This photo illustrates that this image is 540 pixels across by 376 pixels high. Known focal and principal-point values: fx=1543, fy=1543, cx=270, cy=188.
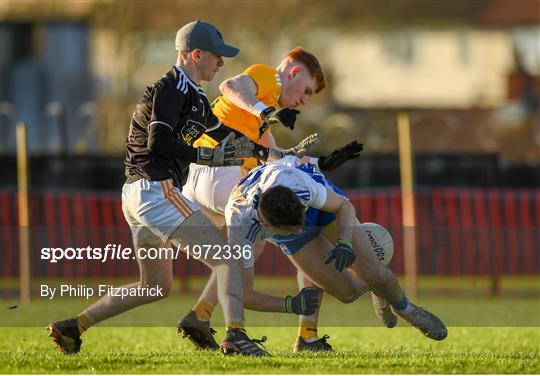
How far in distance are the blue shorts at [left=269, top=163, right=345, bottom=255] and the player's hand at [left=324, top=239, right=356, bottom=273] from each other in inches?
22.0

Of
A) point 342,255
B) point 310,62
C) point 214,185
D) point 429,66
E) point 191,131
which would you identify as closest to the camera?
point 342,255

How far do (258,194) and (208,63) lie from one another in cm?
91

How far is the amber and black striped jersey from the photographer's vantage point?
9.66m

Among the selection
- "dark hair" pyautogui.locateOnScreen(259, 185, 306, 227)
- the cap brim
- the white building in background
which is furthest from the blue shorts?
the white building in background

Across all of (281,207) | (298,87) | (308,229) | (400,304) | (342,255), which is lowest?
(400,304)

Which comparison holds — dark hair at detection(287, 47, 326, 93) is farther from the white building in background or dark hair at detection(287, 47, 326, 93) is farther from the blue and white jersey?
the white building in background

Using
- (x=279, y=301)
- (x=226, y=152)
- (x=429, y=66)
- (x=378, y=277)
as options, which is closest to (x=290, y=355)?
(x=279, y=301)

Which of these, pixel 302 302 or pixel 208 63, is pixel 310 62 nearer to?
pixel 208 63

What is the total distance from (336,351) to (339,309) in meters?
5.71

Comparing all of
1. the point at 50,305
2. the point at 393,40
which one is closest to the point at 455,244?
the point at 50,305

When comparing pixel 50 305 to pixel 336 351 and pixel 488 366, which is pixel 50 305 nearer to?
pixel 336 351

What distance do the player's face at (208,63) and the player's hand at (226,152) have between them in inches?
16.6

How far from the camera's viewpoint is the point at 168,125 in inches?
379

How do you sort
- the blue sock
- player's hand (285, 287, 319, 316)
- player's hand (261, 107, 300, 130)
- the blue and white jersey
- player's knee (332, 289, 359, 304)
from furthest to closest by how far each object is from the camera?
1. player's hand (261, 107, 300, 130)
2. player's knee (332, 289, 359, 304)
3. the blue sock
4. player's hand (285, 287, 319, 316)
5. the blue and white jersey
